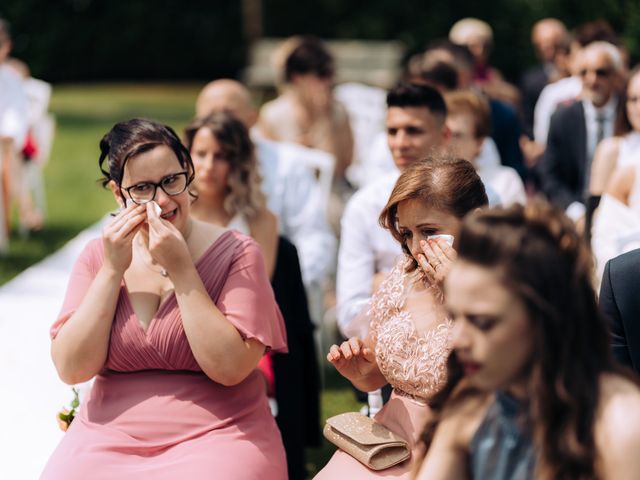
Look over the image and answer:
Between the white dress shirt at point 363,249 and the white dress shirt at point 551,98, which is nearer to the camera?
the white dress shirt at point 363,249

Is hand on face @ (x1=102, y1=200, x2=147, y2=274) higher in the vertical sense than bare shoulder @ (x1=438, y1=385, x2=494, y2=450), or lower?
higher

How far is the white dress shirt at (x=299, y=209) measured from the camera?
5.42 m

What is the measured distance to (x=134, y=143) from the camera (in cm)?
321

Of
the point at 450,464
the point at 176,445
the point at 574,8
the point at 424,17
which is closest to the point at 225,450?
the point at 176,445

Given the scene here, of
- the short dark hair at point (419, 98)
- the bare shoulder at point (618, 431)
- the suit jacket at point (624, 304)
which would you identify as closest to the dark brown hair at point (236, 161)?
the short dark hair at point (419, 98)

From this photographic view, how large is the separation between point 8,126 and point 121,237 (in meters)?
5.65

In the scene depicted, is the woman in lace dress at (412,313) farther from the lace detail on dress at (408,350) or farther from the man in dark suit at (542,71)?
the man in dark suit at (542,71)

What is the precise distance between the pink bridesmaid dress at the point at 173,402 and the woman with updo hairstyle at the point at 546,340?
4.07 feet

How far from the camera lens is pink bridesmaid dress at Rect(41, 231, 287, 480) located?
3.04 meters

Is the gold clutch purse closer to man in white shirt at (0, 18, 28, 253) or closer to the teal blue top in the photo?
the teal blue top

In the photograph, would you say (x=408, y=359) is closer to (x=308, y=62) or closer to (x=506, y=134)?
(x=506, y=134)

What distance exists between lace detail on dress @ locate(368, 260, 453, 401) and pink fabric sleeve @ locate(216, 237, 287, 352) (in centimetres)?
37

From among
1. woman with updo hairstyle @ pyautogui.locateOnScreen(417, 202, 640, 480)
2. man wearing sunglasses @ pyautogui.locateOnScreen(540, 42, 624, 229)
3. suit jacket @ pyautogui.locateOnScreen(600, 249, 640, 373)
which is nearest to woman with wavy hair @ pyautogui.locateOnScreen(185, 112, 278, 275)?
suit jacket @ pyautogui.locateOnScreen(600, 249, 640, 373)

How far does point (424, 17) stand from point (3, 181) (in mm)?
11955
